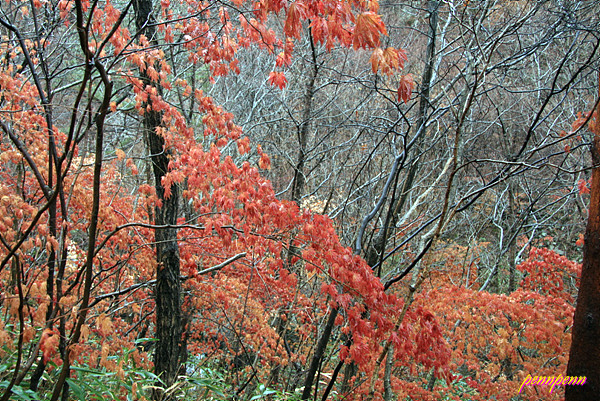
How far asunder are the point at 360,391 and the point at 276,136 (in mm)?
8899

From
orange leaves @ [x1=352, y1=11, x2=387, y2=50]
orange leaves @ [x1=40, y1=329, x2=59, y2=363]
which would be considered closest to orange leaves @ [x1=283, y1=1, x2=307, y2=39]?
orange leaves @ [x1=352, y1=11, x2=387, y2=50]

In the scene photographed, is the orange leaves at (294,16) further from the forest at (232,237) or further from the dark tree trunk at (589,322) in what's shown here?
the dark tree trunk at (589,322)

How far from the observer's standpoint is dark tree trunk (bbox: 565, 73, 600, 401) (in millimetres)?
3510

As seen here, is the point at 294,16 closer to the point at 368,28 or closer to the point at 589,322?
the point at 368,28

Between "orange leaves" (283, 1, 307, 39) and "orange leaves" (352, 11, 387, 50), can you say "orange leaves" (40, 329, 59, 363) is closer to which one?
"orange leaves" (283, 1, 307, 39)

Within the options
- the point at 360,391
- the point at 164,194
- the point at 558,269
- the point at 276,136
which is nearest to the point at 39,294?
the point at 164,194

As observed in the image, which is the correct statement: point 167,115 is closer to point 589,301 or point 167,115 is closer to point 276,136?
point 589,301

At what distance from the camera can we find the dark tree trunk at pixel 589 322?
3.51m

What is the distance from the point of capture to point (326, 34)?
10.6 feet

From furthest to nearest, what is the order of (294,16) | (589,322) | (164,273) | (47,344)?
(164,273) < (589,322) < (294,16) < (47,344)

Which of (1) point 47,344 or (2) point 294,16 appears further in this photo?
(2) point 294,16

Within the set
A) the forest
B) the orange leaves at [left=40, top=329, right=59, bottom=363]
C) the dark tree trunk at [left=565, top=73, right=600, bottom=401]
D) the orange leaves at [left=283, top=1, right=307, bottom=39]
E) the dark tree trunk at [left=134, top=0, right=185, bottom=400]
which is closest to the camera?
the orange leaves at [left=40, top=329, right=59, bottom=363]

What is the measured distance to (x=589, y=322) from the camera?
11.8ft

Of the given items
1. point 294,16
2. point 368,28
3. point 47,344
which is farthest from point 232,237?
point 368,28
